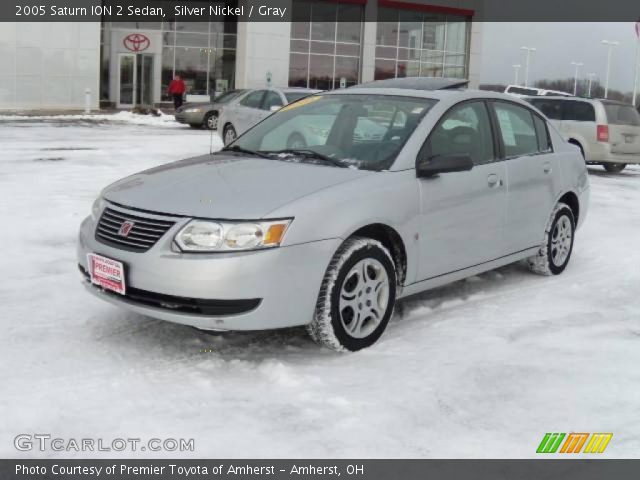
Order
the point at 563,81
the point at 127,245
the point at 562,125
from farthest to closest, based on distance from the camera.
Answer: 1. the point at 563,81
2. the point at 562,125
3. the point at 127,245

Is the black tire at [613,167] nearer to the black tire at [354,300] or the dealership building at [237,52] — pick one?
the black tire at [354,300]

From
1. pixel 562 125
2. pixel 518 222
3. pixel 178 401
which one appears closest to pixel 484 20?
pixel 562 125

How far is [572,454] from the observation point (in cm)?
370

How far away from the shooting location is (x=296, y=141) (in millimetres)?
5723

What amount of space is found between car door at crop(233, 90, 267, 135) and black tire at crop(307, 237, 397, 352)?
12.4 m

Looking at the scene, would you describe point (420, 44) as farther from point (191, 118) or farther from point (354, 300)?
point (354, 300)

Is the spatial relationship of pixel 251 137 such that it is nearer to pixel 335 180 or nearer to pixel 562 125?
pixel 335 180

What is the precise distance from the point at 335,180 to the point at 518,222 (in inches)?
77.8

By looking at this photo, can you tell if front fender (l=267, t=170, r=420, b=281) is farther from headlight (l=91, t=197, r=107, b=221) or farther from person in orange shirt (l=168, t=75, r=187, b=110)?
person in orange shirt (l=168, t=75, r=187, b=110)

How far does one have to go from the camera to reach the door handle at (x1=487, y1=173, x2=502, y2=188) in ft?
19.2

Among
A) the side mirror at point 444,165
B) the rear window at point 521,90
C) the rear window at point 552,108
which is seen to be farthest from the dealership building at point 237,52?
the side mirror at point 444,165

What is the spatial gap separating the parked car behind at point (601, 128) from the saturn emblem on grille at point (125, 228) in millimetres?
13602

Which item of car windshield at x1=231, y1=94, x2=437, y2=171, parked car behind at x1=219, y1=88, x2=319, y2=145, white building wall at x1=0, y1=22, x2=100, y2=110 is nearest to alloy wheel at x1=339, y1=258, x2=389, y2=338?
car windshield at x1=231, y1=94, x2=437, y2=171

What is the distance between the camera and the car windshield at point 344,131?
17.5ft
